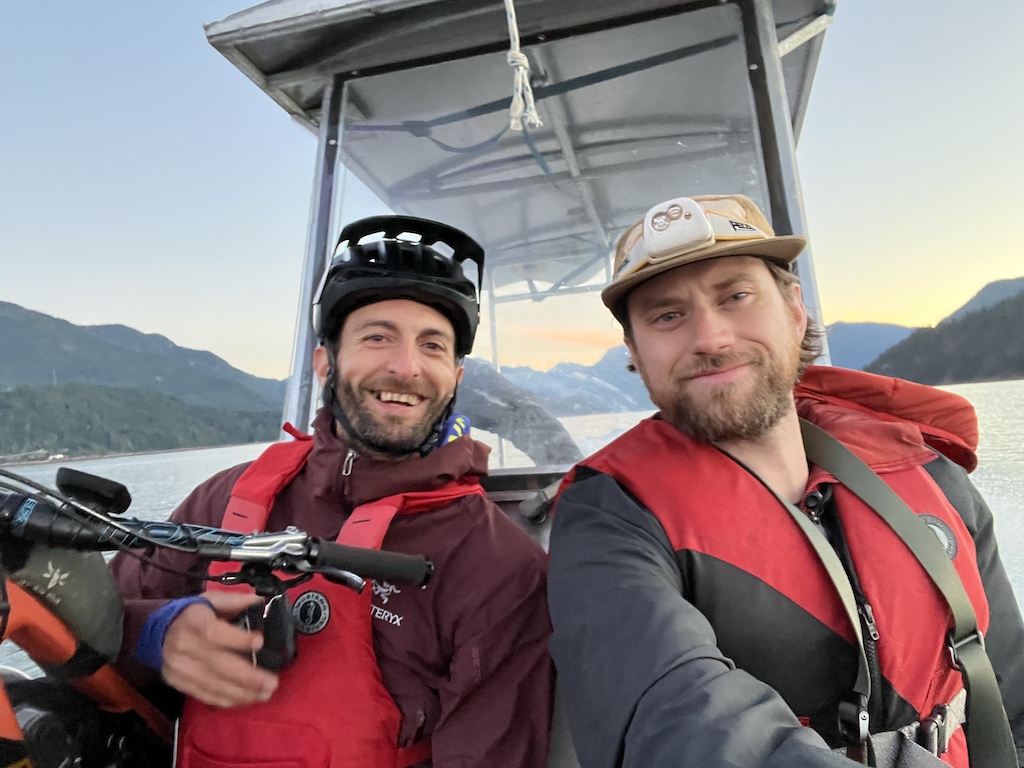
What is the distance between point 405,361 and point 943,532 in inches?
62.2

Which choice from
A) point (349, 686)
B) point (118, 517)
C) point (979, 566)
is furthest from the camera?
point (979, 566)

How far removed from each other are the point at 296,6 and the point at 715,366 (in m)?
2.81

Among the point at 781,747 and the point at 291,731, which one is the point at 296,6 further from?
the point at 781,747

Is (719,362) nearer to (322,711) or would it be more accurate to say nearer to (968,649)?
(968,649)

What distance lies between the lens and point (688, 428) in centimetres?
156

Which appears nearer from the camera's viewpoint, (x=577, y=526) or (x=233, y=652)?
(x=233, y=652)

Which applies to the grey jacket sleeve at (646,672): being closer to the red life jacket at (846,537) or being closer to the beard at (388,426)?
the red life jacket at (846,537)

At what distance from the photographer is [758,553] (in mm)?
1278

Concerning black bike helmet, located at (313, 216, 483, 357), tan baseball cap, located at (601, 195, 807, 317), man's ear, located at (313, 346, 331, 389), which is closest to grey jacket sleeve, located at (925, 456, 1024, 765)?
tan baseball cap, located at (601, 195, 807, 317)

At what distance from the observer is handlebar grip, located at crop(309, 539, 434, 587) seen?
1.05 meters

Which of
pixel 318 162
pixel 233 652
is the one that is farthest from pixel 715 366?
pixel 318 162

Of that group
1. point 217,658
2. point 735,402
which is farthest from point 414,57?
point 217,658

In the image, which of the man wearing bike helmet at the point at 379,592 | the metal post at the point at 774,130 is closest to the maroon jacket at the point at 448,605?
the man wearing bike helmet at the point at 379,592

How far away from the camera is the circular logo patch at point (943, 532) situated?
137cm
